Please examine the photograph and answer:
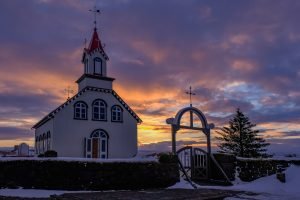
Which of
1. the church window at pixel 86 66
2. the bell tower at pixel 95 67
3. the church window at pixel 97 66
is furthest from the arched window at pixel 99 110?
the church window at pixel 86 66

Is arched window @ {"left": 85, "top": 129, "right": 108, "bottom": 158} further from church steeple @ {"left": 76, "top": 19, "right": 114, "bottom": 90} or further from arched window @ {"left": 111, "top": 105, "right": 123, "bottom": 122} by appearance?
church steeple @ {"left": 76, "top": 19, "right": 114, "bottom": 90}

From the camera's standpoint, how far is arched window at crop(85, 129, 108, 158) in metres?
28.7

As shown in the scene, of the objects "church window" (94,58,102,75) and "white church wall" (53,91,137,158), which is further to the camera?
"church window" (94,58,102,75)

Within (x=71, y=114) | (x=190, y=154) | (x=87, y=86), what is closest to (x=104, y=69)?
(x=87, y=86)

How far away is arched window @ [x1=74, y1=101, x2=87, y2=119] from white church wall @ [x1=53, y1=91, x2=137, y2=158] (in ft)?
0.97

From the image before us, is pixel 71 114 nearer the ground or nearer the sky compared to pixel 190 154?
nearer the sky

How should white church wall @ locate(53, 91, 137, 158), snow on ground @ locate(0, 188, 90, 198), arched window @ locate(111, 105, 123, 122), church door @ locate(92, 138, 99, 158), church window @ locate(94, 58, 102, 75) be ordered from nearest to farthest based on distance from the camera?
snow on ground @ locate(0, 188, 90, 198)
white church wall @ locate(53, 91, 137, 158)
church door @ locate(92, 138, 99, 158)
arched window @ locate(111, 105, 123, 122)
church window @ locate(94, 58, 102, 75)

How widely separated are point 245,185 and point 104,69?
59.0 feet

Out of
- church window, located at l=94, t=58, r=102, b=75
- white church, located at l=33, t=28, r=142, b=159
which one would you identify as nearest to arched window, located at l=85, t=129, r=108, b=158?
white church, located at l=33, t=28, r=142, b=159

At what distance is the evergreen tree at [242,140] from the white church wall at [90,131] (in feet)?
62.8

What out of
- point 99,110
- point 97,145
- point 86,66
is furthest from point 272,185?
point 86,66

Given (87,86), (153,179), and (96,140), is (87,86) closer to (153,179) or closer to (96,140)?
(96,140)

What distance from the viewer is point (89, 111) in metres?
29.1

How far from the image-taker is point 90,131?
28.8 m
